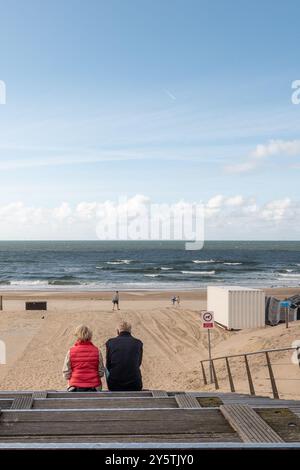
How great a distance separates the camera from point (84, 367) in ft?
23.4

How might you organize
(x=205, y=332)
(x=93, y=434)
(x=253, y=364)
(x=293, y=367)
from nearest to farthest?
1. (x=93, y=434)
2. (x=293, y=367)
3. (x=253, y=364)
4. (x=205, y=332)

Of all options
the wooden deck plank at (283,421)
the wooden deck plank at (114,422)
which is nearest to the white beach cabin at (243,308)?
the wooden deck plank at (283,421)

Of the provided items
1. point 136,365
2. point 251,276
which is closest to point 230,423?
point 136,365

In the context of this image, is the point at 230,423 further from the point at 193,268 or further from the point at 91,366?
the point at 193,268

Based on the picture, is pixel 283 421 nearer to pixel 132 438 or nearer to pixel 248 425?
pixel 248 425

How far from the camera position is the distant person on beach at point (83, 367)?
7.11m

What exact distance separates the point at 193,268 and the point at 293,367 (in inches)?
2728

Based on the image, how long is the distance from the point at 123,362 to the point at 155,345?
15505 millimetres

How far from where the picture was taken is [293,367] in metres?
14.4

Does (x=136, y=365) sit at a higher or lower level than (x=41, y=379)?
higher

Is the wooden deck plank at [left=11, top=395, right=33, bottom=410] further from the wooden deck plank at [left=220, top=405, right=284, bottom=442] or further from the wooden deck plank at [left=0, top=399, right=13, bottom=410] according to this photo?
the wooden deck plank at [left=220, top=405, right=284, bottom=442]

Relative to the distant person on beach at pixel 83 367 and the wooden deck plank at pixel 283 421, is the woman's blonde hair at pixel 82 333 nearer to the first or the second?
the distant person on beach at pixel 83 367

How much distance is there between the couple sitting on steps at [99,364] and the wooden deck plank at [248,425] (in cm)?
373

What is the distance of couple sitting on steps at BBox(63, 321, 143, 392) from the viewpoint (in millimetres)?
7121
